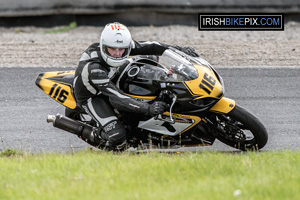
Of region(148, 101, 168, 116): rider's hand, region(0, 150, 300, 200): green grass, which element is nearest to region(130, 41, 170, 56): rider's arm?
region(148, 101, 168, 116): rider's hand

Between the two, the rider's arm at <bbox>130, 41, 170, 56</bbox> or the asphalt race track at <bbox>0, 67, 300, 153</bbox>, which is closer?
the rider's arm at <bbox>130, 41, 170, 56</bbox>

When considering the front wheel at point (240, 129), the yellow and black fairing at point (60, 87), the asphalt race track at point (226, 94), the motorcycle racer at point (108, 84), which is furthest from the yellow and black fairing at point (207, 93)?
the yellow and black fairing at point (60, 87)

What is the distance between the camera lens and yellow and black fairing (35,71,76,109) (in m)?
6.76

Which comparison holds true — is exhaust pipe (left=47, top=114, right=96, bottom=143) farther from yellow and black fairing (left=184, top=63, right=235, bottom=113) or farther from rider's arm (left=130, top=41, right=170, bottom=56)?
yellow and black fairing (left=184, top=63, right=235, bottom=113)

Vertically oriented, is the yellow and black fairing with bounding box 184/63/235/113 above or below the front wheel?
above

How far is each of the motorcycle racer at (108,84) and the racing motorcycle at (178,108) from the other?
155 millimetres

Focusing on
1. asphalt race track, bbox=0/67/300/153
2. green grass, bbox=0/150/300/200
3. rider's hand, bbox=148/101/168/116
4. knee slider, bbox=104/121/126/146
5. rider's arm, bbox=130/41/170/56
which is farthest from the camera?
asphalt race track, bbox=0/67/300/153

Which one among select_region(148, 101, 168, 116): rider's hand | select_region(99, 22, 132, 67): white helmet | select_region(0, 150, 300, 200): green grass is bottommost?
select_region(0, 150, 300, 200): green grass

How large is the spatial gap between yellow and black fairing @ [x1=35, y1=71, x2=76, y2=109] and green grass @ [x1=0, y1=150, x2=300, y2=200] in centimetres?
101

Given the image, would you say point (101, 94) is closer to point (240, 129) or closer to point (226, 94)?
point (240, 129)

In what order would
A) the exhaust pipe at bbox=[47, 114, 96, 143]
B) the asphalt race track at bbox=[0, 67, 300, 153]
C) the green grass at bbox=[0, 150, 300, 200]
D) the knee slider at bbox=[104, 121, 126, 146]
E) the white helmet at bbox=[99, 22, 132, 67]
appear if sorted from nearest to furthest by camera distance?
the green grass at bbox=[0, 150, 300, 200] < the white helmet at bbox=[99, 22, 132, 67] < the knee slider at bbox=[104, 121, 126, 146] < the exhaust pipe at bbox=[47, 114, 96, 143] < the asphalt race track at bbox=[0, 67, 300, 153]

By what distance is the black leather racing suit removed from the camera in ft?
20.1

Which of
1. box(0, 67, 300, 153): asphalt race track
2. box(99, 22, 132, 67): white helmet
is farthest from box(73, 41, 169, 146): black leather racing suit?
box(0, 67, 300, 153): asphalt race track

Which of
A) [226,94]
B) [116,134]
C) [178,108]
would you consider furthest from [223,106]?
[226,94]
